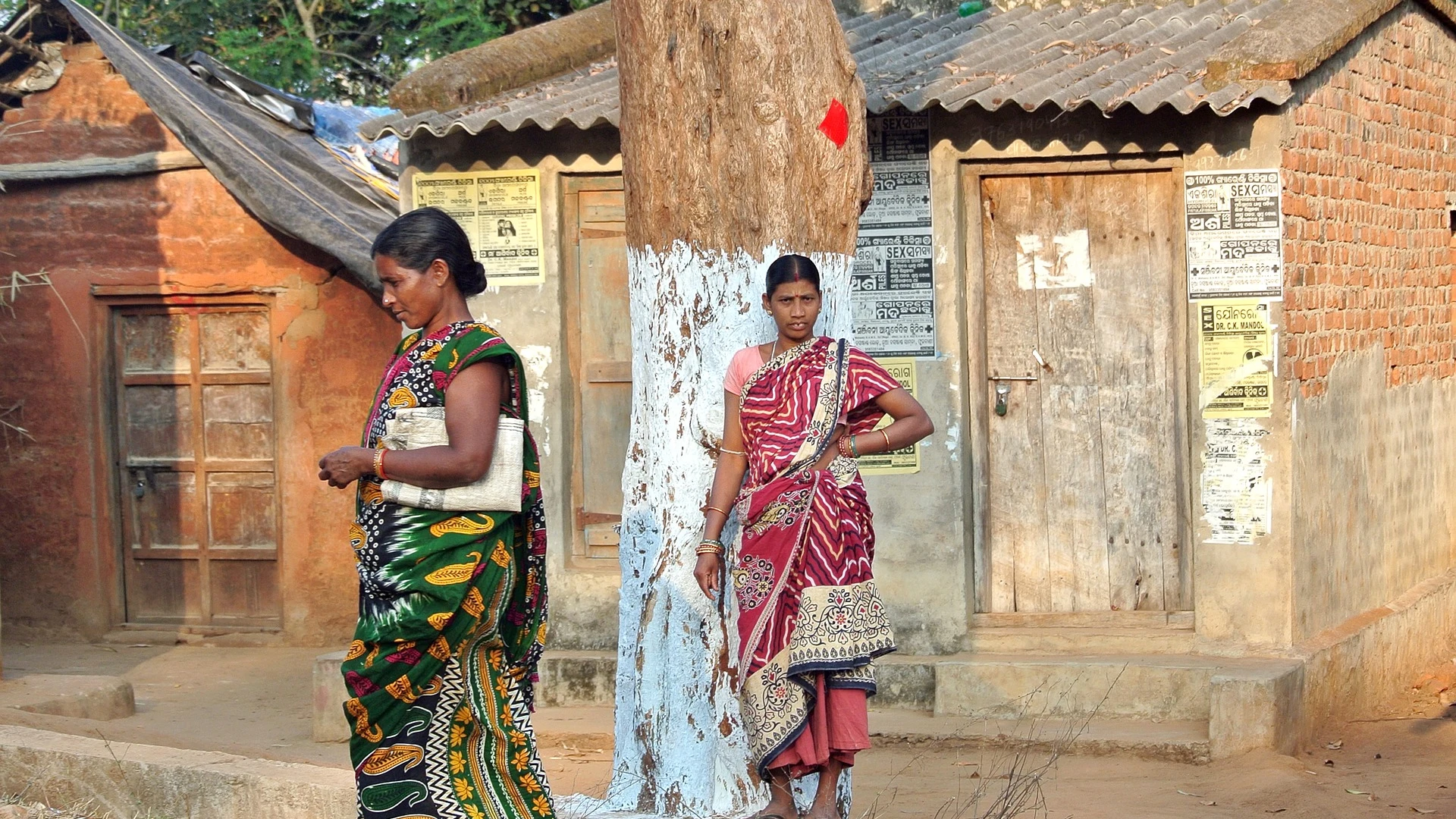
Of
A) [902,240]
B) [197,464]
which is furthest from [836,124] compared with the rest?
[197,464]

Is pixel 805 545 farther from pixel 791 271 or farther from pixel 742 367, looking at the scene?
pixel 791 271

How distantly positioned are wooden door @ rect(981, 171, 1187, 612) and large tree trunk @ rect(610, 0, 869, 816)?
284cm

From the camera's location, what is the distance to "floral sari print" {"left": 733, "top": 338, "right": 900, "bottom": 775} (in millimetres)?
4184

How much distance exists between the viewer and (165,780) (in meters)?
5.07

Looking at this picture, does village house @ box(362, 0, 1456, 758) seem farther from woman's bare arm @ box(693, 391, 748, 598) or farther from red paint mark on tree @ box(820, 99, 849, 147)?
woman's bare arm @ box(693, 391, 748, 598)

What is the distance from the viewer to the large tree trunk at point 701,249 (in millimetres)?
4367

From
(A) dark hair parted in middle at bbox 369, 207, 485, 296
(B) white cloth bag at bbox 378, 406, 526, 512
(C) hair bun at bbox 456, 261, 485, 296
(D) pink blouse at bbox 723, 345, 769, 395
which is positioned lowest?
(B) white cloth bag at bbox 378, 406, 526, 512

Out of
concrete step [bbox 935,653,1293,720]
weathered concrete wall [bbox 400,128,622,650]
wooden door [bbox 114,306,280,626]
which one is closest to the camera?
concrete step [bbox 935,653,1293,720]

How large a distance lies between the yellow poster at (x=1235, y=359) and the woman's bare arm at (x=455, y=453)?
4.24m

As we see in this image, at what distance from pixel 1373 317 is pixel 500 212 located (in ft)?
13.9

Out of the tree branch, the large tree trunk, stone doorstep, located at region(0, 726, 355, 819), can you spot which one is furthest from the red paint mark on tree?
the tree branch

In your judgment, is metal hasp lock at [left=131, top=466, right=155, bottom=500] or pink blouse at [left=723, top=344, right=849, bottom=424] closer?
pink blouse at [left=723, top=344, right=849, bottom=424]

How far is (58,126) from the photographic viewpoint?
32.2ft

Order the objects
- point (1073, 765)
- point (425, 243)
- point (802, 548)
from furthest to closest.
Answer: point (1073, 765) < point (802, 548) < point (425, 243)
